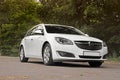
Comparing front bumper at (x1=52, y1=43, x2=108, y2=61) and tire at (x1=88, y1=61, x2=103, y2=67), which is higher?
front bumper at (x1=52, y1=43, x2=108, y2=61)

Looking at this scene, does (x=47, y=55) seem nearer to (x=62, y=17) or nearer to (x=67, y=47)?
(x=67, y=47)

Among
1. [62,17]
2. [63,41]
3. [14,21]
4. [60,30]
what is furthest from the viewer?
[14,21]

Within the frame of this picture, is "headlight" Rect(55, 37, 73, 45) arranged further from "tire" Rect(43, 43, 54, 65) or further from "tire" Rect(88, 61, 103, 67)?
"tire" Rect(88, 61, 103, 67)

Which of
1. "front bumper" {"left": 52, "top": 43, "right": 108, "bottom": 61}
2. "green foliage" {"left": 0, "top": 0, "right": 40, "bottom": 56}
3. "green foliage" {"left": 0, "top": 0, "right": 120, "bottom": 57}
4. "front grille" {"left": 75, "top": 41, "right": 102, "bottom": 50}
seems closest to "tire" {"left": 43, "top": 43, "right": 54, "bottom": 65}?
"front bumper" {"left": 52, "top": 43, "right": 108, "bottom": 61}

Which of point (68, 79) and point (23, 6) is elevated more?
point (23, 6)

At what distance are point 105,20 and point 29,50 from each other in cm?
661

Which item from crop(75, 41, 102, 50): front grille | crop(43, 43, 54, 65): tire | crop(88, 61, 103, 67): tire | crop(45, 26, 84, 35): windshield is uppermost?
crop(45, 26, 84, 35): windshield

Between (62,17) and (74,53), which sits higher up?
(62,17)

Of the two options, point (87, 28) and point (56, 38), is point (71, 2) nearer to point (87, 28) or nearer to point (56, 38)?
point (87, 28)

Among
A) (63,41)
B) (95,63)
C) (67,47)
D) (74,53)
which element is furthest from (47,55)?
(95,63)

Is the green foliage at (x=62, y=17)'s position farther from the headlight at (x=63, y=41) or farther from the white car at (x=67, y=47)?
the headlight at (x=63, y=41)

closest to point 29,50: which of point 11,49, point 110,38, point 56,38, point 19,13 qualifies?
point 56,38

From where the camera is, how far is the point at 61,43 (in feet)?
49.3

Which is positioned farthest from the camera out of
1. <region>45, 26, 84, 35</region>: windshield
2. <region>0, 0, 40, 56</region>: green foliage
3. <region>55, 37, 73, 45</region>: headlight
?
<region>0, 0, 40, 56</region>: green foliage
